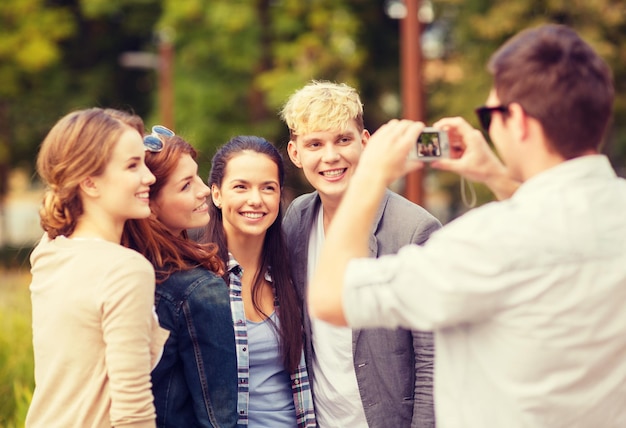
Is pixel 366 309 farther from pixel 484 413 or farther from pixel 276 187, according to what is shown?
pixel 276 187

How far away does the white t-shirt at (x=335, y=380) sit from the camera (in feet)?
10.7

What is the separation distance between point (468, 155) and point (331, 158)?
45.1 inches

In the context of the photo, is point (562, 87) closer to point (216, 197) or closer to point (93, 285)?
point (93, 285)

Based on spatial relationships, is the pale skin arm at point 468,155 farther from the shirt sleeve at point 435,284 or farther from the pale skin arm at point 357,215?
the shirt sleeve at point 435,284

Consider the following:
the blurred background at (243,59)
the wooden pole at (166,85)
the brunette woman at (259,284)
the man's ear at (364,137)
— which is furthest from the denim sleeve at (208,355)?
the wooden pole at (166,85)

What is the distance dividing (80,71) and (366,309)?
25703 mm

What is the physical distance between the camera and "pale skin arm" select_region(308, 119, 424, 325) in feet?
6.43

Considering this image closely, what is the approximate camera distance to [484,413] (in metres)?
1.95

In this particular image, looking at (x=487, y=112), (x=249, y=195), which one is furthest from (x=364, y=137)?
(x=487, y=112)

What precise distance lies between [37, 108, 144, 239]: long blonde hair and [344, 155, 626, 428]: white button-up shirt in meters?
0.95

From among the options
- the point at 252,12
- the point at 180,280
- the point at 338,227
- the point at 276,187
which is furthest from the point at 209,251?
the point at 252,12

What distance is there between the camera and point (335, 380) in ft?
10.8

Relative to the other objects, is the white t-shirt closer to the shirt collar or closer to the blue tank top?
the blue tank top

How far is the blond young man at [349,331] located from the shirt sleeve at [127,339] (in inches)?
41.4
